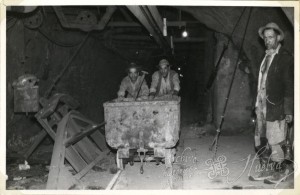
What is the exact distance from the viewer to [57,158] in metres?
4.89

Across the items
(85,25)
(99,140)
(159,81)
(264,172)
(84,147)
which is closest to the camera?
(264,172)

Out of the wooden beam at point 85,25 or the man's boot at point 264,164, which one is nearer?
the man's boot at point 264,164

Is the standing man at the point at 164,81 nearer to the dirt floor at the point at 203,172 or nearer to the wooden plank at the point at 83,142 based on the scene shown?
the dirt floor at the point at 203,172

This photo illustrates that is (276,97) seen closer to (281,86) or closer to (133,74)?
(281,86)

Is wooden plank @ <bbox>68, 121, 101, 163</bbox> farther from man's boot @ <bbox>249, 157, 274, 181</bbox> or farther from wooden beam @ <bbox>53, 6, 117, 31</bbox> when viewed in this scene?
man's boot @ <bbox>249, 157, 274, 181</bbox>

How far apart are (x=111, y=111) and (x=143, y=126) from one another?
591 mm

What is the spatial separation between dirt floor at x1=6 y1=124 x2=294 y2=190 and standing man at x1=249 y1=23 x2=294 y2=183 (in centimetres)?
30

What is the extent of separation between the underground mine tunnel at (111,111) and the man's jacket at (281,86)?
0.04m

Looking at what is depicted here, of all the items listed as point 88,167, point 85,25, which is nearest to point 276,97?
point 88,167

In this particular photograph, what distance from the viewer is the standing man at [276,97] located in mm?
4477

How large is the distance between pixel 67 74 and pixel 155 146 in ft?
13.4

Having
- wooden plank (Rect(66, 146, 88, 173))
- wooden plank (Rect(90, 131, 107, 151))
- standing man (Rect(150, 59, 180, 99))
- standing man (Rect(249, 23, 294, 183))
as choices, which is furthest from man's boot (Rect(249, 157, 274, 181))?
wooden plank (Rect(90, 131, 107, 151))

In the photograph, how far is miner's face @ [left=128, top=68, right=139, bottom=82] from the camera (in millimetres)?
6600

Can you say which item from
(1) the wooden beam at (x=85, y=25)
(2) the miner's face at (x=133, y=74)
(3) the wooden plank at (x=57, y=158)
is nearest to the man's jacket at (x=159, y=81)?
(2) the miner's face at (x=133, y=74)
